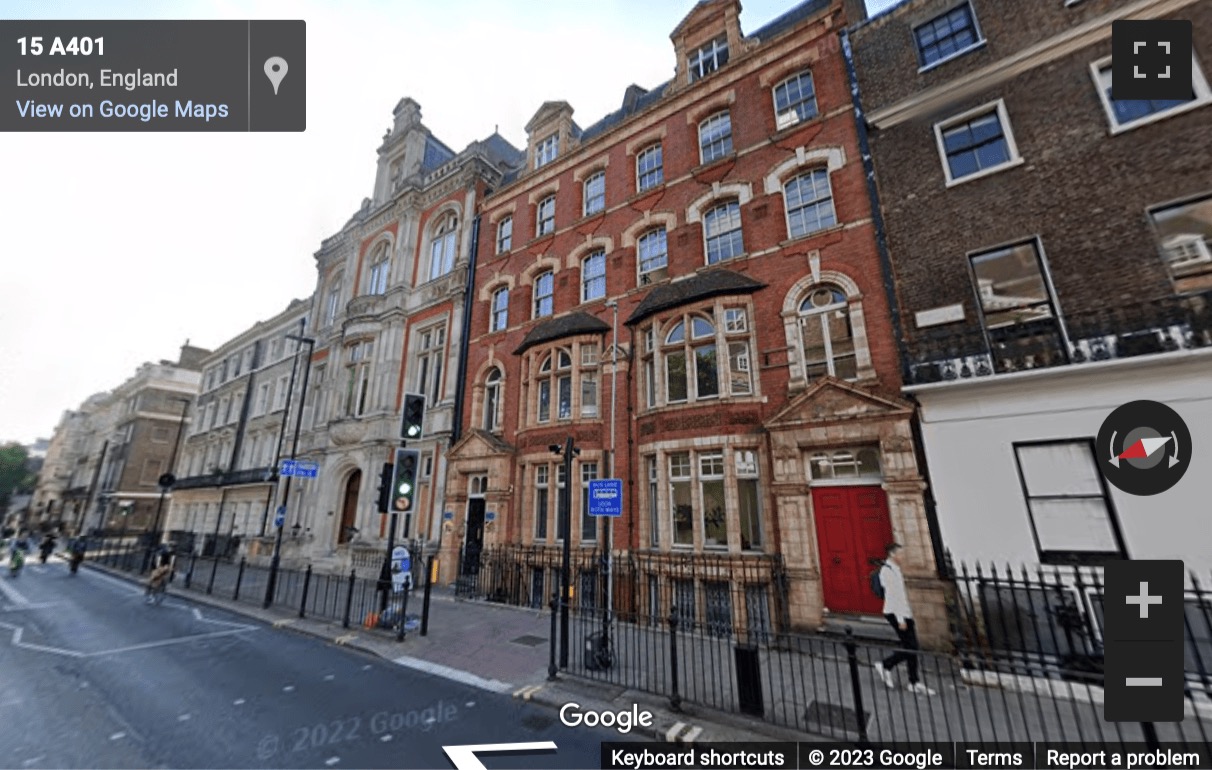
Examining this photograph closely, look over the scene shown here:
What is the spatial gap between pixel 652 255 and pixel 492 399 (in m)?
8.17

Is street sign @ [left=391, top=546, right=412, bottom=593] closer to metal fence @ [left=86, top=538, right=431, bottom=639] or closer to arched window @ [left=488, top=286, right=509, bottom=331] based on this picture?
metal fence @ [left=86, top=538, right=431, bottom=639]

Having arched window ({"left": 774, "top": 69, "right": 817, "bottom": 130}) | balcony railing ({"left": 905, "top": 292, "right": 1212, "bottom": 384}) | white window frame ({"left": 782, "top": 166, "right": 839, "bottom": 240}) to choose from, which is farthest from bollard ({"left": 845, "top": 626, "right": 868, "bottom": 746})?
arched window ({"left": 774, "top": 69, "right": 817, "bottom": 130})

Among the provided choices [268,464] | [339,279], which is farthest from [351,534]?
[339,279]

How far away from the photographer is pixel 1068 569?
7.49 m

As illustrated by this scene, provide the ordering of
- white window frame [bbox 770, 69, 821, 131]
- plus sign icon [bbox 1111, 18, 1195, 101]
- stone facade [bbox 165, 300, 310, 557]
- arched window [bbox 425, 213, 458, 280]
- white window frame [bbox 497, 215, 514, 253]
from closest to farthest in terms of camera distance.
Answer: plus sign icon [bbox 1111, 18, 1195, 101] < white window frame [bbox 770, 69, 821, 131] < white window frame [bbox 497, 215, 514, 253] < arched window [bbox 425, 213, 458, 280] < stone facade [bbox 165, 300, 310, 557]

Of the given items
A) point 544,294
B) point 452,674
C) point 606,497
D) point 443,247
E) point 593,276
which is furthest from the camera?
point 443,247

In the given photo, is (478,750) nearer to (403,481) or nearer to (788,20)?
(403,481)

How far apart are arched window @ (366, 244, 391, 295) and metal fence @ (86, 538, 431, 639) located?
539 inches

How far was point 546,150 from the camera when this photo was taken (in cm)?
1994

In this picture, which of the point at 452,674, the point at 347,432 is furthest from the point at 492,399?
the point at 452,674

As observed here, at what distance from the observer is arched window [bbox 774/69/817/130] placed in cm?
1314

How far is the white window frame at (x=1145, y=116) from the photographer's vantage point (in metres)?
8.16

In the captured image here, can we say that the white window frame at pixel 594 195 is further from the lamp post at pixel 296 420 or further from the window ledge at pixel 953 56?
the lamp post at pixel 296 420

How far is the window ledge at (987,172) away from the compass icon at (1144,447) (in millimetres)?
5234
